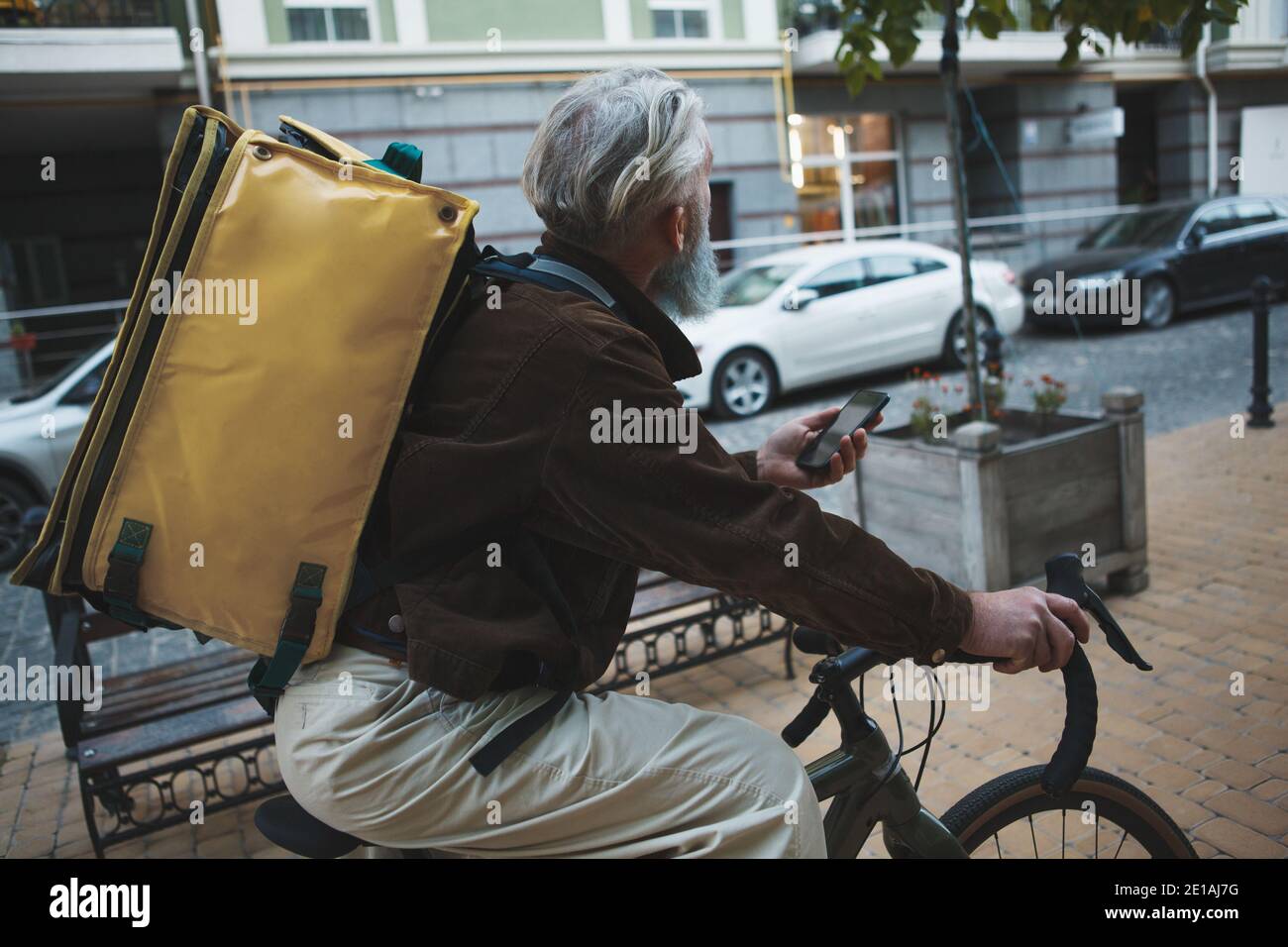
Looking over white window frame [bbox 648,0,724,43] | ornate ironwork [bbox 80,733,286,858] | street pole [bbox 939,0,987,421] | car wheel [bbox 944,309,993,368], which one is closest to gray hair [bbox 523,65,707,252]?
ornate ironwork [bbox 80,733,286,858]

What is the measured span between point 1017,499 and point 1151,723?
1222 millimetres

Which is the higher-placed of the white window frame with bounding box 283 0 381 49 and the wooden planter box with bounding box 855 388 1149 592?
the white window frame with bounding box 283 0 381 49

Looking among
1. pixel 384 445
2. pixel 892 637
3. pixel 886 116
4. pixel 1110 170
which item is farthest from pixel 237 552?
pixel 1110 170

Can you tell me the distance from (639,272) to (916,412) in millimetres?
3954

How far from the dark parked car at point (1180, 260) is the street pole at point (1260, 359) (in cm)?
524

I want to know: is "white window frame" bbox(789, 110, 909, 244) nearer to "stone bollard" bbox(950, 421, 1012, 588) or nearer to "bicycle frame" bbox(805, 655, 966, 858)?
"stone bollard" bbox(950, 421, 1012, 588)

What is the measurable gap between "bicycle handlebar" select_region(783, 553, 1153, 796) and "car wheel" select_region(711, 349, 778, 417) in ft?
28.6

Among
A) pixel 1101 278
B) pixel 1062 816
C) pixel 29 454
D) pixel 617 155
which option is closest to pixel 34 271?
pixel 29 454

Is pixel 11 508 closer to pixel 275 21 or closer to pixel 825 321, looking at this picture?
pixel 825 321

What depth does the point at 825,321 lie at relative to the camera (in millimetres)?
11125

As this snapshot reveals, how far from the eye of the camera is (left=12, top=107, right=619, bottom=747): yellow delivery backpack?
→ 4.97 ft

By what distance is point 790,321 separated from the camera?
1093 cm

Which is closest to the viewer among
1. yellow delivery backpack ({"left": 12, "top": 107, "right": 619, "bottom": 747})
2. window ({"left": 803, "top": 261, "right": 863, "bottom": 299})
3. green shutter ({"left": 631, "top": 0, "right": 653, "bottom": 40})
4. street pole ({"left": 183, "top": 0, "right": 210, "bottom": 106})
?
yellow delivery backpack ({"left": 12, "top": 107, "right": 619, "bottom": 747})
